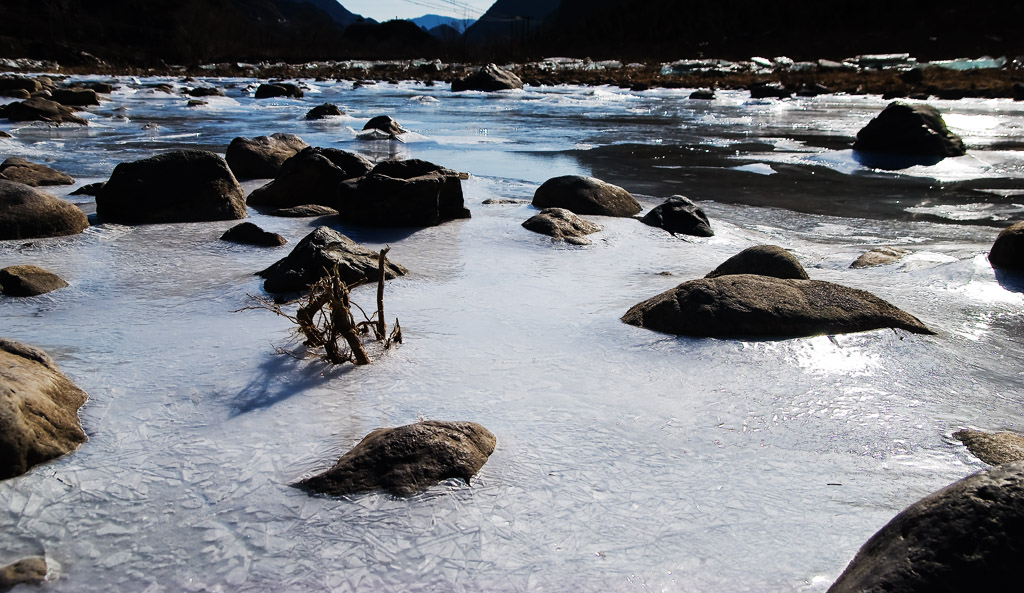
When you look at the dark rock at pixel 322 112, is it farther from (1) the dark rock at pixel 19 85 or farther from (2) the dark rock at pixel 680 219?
(2) the dark rock at pixel 680 219

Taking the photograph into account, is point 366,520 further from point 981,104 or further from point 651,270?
point 981,104

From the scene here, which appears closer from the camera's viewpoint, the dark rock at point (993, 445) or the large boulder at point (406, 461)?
the large boulder at point (406, 461)

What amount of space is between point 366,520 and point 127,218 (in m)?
4.17

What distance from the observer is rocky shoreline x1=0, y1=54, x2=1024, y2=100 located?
70.4ft

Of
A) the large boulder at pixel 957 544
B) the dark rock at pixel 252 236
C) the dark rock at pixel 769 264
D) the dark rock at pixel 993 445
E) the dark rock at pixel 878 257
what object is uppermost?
the large boulder at pixel 957 544

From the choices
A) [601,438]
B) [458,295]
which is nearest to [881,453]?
[601,438]

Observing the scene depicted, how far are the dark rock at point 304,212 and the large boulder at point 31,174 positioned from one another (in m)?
2.29

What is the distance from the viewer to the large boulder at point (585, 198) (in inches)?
228

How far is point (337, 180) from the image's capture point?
6168 millimetres

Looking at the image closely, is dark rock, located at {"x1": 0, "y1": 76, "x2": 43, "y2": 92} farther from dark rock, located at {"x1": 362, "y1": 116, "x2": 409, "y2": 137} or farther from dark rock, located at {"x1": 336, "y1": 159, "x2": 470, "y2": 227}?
dark rock, located at {"x1": 336, "y1": 159, "x2": 470, "y2": 227}

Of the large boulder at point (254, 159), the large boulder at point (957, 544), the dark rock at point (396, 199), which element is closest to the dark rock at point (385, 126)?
the large boulder at point (254, 159)

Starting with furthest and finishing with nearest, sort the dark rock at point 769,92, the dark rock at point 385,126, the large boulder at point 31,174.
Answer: the dark rock at point 769,92
the dark rock at point 385,126
the large boulder at point 31,174

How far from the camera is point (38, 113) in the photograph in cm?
1195

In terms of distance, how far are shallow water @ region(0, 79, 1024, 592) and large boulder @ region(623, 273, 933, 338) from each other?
3.3 inches
